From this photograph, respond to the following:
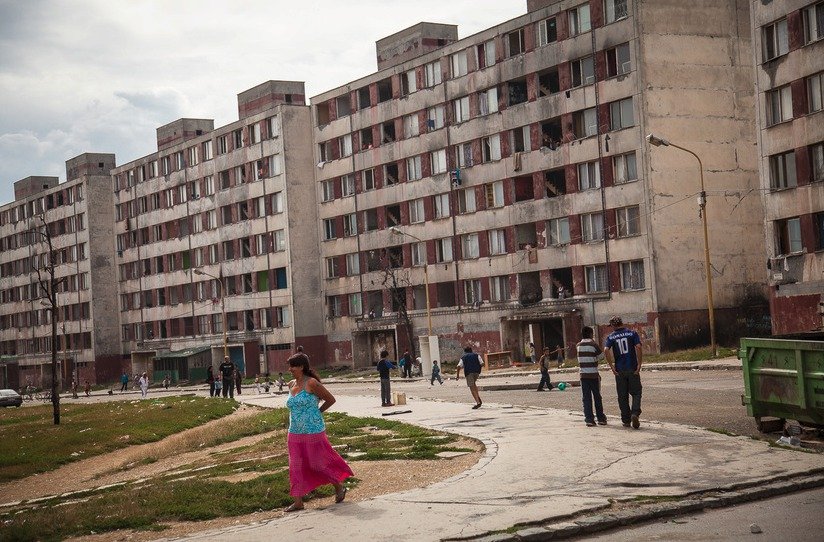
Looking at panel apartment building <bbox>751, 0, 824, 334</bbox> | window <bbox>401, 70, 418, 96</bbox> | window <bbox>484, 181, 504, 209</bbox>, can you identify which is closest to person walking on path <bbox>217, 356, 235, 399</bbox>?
window <bbox>484, 181, 504, 209</bbox>

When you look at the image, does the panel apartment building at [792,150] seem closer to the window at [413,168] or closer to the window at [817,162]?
the window at [817,162]

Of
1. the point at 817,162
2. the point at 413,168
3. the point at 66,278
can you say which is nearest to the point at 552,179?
the point at 413,168

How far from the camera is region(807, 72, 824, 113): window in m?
45.6

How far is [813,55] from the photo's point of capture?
4556cm

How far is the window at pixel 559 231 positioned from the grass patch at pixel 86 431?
81.0 feet

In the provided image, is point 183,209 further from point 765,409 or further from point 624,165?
point 765,409

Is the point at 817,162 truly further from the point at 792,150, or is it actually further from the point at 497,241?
the point at 497,241

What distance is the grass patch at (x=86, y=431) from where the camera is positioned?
2991cm

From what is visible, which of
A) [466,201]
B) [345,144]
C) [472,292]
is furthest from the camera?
[345,144]

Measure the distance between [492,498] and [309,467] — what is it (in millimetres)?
2152

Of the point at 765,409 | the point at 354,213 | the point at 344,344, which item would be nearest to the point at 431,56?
the point at 354,213

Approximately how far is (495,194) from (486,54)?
8.66m

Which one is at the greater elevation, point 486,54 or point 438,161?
point 486,54

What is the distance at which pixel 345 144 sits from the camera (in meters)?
82.2
